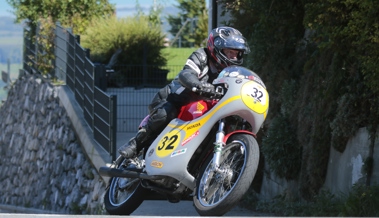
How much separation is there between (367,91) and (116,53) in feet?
62.8

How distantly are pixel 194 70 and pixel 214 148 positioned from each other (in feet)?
3.19

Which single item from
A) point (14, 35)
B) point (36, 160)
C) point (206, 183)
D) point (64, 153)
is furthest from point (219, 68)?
point (14, 35)

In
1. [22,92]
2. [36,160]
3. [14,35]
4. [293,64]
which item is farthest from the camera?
[14,35]

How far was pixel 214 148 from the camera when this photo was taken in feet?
26.9

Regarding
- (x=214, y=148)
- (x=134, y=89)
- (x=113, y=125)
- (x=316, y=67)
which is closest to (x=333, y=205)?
(x=214, y=148)

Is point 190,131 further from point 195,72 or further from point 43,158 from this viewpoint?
point 43,158

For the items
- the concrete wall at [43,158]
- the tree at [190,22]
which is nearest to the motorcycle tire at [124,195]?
the concrete wall at [43,158]

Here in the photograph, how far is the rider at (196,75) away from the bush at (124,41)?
19.1 metres

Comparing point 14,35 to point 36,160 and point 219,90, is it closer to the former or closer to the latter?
point 36,160

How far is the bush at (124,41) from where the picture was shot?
1150 inches

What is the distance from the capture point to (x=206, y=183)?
827cm

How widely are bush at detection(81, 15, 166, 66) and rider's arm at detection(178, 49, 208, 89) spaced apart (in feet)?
63.8

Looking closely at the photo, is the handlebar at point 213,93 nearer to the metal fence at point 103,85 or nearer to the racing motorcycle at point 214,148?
the racing motorcycle at point 214,148

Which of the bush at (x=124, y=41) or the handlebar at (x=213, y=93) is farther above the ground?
the handlebar at (x=213, y=93)
